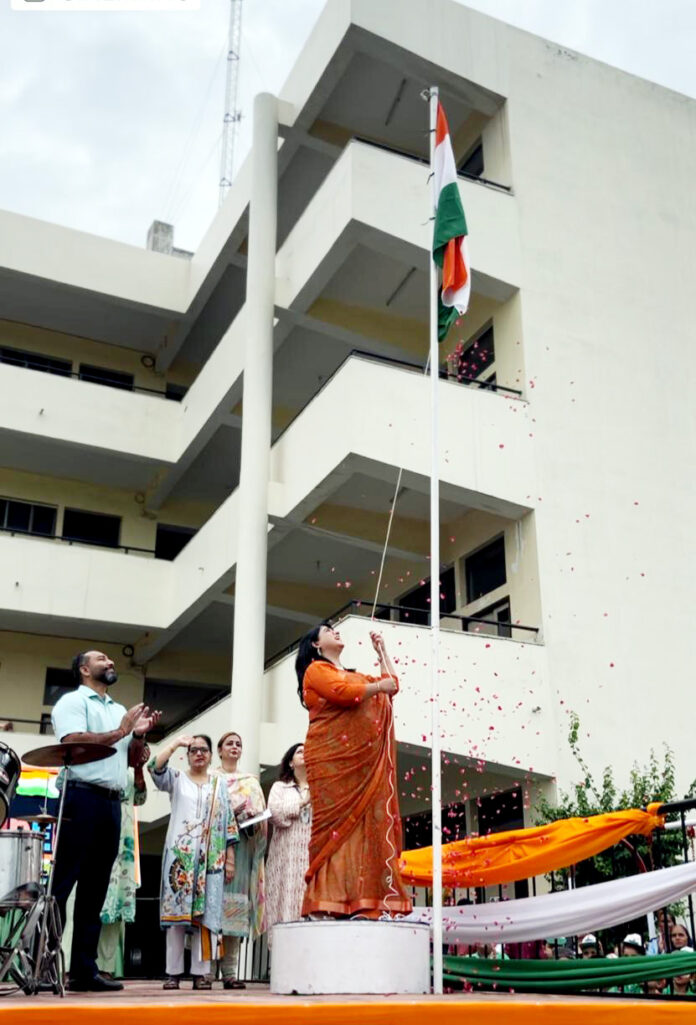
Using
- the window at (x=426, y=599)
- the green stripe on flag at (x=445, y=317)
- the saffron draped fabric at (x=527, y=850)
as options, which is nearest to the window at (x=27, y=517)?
the window at (x=426, y=599)

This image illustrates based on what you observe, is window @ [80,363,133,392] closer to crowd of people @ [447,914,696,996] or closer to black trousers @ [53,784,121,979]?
crowd of people @ [447,914,696,996]

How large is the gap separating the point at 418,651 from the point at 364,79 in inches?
300

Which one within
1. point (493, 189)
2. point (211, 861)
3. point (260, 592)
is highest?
point (493, 189)

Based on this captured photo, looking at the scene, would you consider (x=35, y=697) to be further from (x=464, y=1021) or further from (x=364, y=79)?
(x=464, y=1021)

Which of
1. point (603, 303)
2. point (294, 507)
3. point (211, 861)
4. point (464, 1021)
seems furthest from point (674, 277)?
point (464, 1021)

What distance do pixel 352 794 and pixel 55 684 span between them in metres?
12.6

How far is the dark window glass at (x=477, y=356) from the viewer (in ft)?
46.4

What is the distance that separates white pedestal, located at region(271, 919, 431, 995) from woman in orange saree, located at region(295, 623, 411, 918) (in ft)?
1.15

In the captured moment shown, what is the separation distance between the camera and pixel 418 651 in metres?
11.5

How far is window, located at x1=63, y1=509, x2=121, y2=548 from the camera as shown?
17.9 metres

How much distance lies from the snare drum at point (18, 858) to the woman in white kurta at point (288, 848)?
7.00ft

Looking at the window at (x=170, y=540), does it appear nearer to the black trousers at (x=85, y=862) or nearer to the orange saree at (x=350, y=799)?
the orange saree at (x=350, y=799)

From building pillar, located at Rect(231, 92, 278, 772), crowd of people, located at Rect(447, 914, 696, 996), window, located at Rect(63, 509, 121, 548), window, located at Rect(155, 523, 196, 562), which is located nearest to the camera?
crowd of people, located at Rect(447, 914, 696, 996)

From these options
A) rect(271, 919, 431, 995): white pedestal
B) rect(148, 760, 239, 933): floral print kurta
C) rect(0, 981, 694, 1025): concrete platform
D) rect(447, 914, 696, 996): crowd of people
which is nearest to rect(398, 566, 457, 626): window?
rect(447, 914, 696, 996): crowd of people
